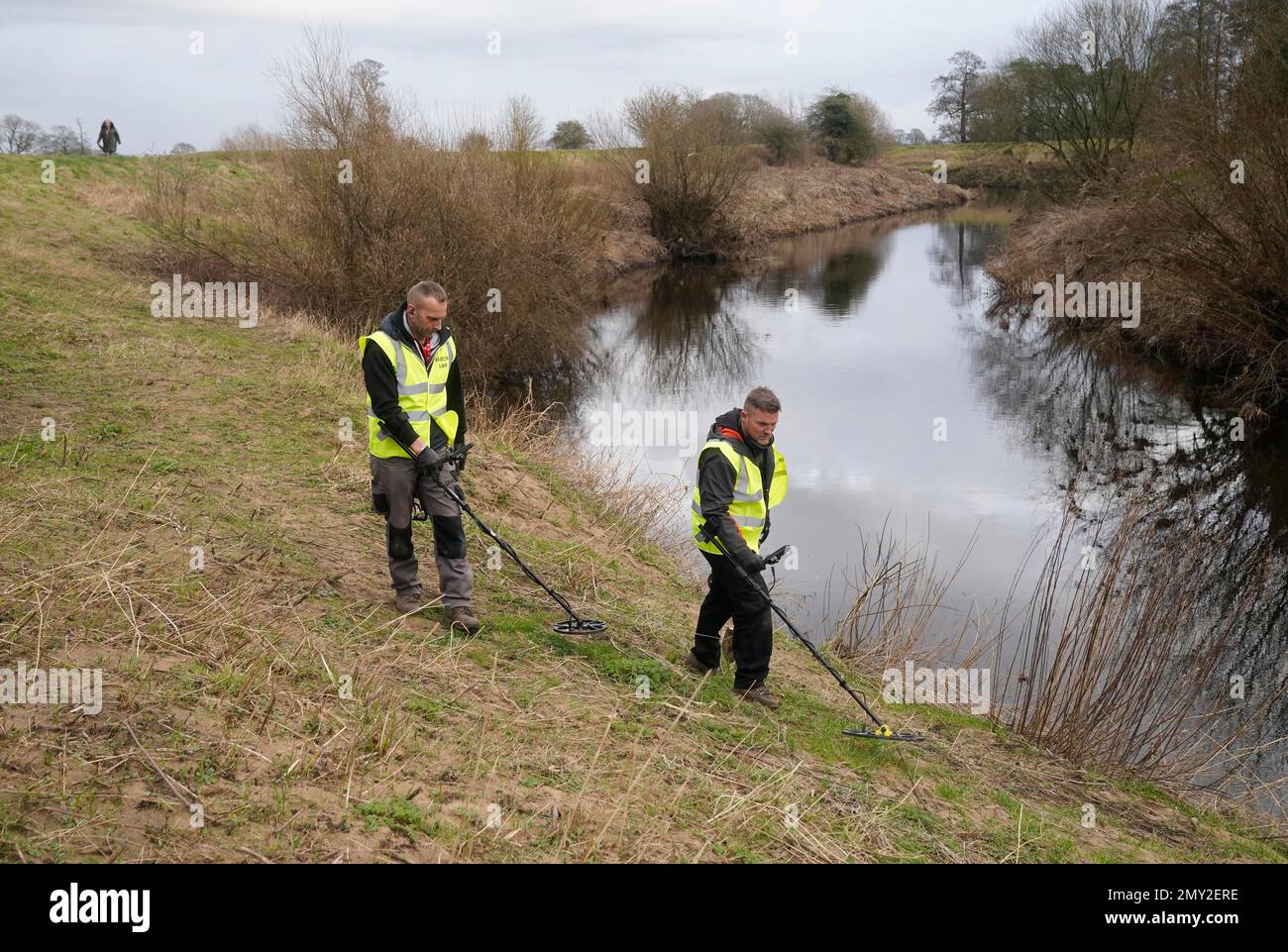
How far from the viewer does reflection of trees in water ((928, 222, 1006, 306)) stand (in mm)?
33656

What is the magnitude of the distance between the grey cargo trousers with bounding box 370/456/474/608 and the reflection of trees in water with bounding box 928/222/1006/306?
2638 centimetres

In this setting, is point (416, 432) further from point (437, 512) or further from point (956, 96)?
point (956, 96)

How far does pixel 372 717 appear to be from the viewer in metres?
5.50

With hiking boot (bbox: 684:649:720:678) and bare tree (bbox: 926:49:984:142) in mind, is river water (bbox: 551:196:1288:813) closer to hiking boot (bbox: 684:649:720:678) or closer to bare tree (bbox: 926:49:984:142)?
hiking boot (bbox: 684:649:720:678)

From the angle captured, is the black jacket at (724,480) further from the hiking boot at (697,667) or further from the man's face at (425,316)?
the man's face at (425,316)

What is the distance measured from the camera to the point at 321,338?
648 inches

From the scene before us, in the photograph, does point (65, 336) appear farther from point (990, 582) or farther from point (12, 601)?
point (990, 582)

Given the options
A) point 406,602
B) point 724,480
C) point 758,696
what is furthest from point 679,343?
point 724,480

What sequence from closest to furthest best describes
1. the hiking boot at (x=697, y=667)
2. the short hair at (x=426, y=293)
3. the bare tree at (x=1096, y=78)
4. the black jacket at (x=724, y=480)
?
1. the black jacket at (x=724, y=480)
2. the short hair at (x=426, y=293)
3. the hiking boot at (x=697, y=667)
4. the bare tree at (x=1096, y=78)

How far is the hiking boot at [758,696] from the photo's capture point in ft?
→ 23.2

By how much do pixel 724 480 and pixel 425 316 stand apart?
2039 millimetres

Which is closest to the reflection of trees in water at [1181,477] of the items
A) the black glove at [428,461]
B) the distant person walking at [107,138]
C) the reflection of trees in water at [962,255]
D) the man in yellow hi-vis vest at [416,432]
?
the man in yellow hi-vis vest at [416,432]

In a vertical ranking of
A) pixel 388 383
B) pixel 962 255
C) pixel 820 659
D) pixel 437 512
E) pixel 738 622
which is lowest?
pixel 820 659

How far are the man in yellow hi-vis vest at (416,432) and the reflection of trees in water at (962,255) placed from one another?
26.3 m
